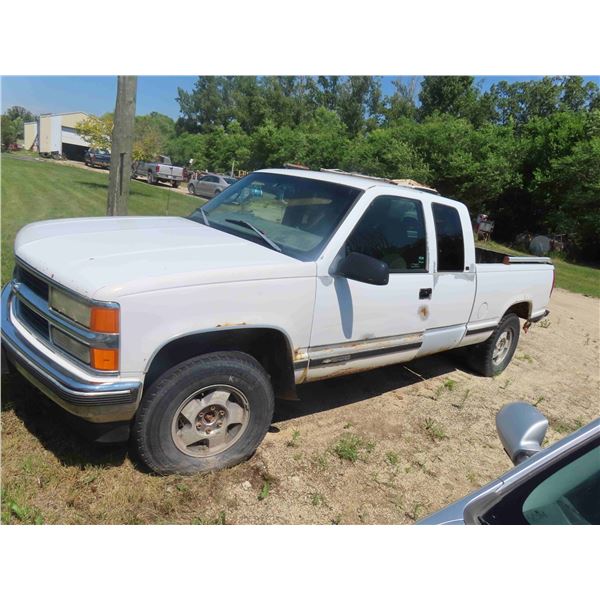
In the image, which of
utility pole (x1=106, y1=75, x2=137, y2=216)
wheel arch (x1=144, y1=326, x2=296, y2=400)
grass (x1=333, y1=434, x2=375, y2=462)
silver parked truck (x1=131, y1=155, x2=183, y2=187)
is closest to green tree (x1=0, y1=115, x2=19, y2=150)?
silver parked truck (x1=131, y1=155, x2=183, y2=187)

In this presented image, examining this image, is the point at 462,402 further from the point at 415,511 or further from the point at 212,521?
the point at 212,521

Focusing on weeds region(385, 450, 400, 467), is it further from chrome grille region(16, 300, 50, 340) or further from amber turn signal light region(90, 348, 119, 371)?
chrome grille region(16, 300, 50, 340)

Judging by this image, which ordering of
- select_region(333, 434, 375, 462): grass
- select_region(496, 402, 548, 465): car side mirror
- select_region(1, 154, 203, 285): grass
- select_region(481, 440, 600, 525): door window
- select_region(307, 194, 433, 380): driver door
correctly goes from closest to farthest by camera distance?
1. select_region(481, 440, 600, 525): door window
2. select_region(496, 402, 548, 465): car side mirror
3. select_region(307, 194, 433, 380): driver door
4. select_region(333, 434, 375, 462): grass
5. select_region(1, 154, 203, 285): grass

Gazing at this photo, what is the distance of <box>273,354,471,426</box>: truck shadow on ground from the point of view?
4414 mm

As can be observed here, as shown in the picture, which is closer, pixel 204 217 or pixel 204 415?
pixel 204 415

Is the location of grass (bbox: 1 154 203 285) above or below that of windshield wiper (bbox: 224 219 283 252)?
below

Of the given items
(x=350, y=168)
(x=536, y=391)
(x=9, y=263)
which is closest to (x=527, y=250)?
(x=350, y=168)

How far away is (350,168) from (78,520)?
21.8m

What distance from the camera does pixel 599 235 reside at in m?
21.3

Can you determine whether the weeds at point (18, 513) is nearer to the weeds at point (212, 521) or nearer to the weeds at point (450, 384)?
the weeds at point (212, 521)

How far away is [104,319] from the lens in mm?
2646

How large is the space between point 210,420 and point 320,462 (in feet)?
2.99

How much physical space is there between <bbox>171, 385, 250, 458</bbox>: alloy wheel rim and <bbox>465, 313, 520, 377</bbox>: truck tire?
131 inches

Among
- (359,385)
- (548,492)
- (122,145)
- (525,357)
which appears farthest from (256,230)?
(525,357)
